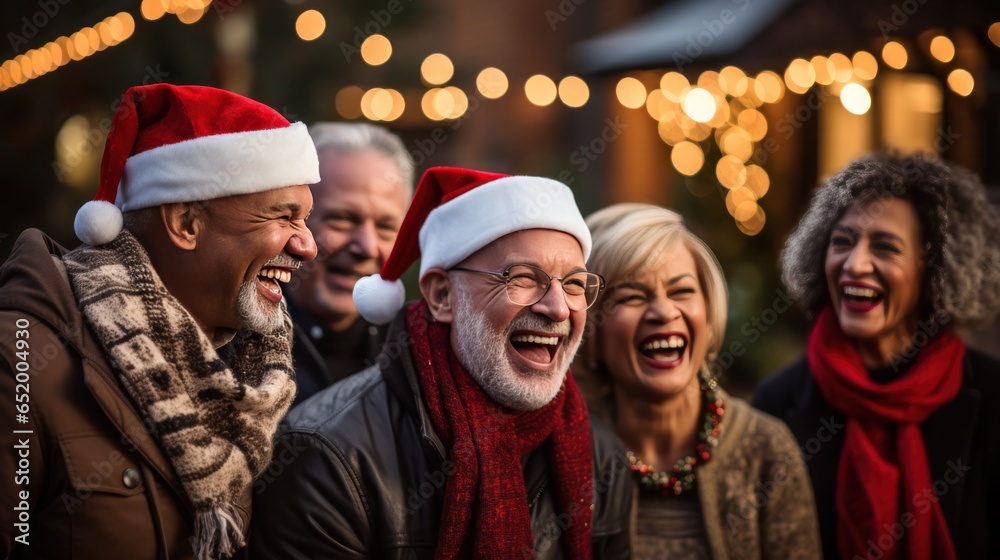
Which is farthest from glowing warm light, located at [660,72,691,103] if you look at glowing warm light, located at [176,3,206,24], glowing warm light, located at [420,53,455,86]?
glowing warm light, located at [176,3,206,24]

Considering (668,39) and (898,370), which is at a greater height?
(668,39)

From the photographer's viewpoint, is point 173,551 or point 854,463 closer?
point 173,551

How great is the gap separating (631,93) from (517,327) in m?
8.15

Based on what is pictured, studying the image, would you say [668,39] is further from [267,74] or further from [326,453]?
[326,453]

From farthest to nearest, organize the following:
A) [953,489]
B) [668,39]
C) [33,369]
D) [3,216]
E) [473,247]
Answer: [668,39] < [3,216] < [953,489] < [473,247] < [33,369]

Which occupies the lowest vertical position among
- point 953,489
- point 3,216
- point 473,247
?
point 953,489

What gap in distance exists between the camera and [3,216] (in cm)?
518

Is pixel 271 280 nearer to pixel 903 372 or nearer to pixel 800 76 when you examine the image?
pixel 903 372

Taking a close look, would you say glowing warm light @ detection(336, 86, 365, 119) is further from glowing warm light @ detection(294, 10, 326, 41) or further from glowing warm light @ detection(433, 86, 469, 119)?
glowing warm light @ detection(294, 10, 326, 41)

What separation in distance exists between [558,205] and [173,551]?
5.00ft

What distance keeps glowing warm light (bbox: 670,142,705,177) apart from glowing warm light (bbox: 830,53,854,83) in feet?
4.79

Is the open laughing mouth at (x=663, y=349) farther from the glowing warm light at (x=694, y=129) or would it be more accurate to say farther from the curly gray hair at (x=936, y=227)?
the glowing warm light at (x=694, y=129)

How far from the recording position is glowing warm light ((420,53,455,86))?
9.00 m

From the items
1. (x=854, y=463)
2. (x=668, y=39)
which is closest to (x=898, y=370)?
(x=854, y=463)
